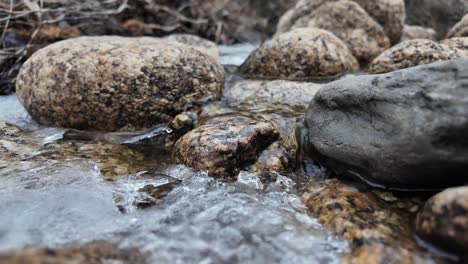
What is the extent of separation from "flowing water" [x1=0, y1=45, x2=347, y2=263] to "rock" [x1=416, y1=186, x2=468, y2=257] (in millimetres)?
396

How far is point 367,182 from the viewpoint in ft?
6.89

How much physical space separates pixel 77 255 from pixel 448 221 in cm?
155

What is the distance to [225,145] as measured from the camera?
2410 mm

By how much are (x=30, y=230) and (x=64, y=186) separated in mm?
471

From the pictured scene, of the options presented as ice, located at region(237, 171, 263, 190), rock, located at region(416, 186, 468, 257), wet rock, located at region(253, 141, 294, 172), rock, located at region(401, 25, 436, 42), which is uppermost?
rock, located at region(401, 25, 436, 42)

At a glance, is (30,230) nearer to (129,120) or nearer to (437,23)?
(129,120)

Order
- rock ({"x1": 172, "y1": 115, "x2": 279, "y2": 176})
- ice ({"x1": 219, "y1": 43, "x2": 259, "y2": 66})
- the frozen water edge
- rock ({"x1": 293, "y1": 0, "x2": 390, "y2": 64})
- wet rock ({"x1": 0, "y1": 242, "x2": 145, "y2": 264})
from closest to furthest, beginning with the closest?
wet rock ({"x1": 0, "y1": 242, "x2": 145, "y2": 264}) < the frozen water edge < rock ({"x1": 172, "y1": 115, "x2": 279, "y2": 176}) < rock ({"x1": 293, "y1": 0, "x2": 390, "y2": 64}) < ice ({"x1": 219, "y1": 43, "x2": 259, "y2": 66})

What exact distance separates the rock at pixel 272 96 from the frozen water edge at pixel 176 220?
4.32 ft

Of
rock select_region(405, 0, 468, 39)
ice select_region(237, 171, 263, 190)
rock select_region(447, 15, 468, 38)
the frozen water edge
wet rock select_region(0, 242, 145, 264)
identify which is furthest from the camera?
rock select_region(405, 0, 468, 39)

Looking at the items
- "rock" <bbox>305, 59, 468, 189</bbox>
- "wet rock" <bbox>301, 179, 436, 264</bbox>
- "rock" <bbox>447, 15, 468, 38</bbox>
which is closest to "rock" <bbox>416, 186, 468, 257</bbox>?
"wet rock" <bbox>301, 179, 436, 264</bbox>

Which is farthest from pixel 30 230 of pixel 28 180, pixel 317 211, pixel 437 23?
pixel 437 23

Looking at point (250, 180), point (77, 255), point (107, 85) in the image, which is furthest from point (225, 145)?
point (107, 85)

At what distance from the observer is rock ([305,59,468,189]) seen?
171 cm

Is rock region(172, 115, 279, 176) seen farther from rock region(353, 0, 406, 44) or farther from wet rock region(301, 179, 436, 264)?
rock region(353, 0, 406, 44)
